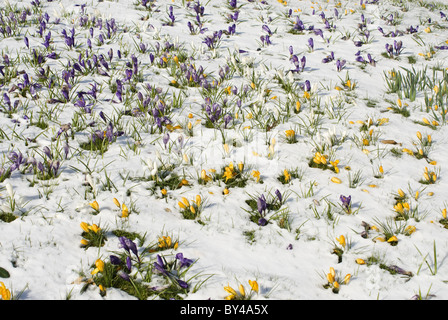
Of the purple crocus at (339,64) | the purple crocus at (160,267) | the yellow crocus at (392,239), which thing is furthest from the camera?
the purple crocus at (339,64)

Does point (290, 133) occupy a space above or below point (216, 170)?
above

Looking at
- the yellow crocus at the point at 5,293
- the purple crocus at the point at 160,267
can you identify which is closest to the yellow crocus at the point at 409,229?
the purple crocus at the point at 160,267

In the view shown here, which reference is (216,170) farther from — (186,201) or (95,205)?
(95,205)

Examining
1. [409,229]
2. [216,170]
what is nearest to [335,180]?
[409,229]

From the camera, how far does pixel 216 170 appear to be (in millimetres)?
4734

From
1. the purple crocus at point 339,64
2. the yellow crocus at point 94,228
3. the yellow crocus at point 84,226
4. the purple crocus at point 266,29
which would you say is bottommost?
the yellow crocus at point 94,228

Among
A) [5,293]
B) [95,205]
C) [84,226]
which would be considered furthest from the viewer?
[95,205]

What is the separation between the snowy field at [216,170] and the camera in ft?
11.0

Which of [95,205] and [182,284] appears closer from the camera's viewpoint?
[182,284]

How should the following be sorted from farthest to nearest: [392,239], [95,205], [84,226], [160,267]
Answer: [95,205] → [392,239] → [84,226] → [160,267]

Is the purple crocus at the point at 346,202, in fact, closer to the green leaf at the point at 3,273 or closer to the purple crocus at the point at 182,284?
the purple crocus at the point at 182,284

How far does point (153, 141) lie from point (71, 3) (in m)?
7.05

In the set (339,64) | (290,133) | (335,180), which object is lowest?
(335,180)

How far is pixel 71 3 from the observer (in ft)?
33.1
